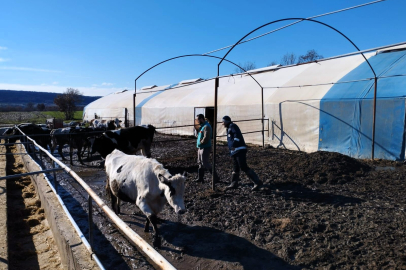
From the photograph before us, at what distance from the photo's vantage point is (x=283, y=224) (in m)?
5.14

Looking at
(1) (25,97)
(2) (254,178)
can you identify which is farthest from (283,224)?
(1) (25,97)

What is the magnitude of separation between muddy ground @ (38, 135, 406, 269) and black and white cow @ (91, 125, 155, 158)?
179 cm

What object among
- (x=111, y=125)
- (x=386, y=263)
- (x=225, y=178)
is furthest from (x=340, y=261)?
(x=111, y=125)

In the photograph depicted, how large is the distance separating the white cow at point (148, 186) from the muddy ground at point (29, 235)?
1.34 m

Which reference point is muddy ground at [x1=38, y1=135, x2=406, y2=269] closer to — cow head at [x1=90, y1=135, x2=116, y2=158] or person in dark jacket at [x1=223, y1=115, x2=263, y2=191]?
person in dark jacket at [x1=223, y1=115, x2=263, y2=191]

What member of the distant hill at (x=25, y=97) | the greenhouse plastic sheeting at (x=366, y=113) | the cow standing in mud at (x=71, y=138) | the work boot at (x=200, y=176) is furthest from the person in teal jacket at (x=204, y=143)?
the distant hill at (x=25, y=97)

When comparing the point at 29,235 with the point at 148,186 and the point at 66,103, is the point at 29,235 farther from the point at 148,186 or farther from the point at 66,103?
the point at 66,103

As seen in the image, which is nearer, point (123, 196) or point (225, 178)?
point (123, 196)

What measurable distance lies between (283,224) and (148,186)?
2.45 metres

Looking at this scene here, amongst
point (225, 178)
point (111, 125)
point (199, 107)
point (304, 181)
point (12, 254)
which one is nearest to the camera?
point (12, 254)

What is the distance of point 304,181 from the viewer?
7996 millimetres

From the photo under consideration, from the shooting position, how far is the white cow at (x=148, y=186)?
4.48 metres

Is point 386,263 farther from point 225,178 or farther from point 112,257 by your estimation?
point 225,178

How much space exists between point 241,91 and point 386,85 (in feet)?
27.1
